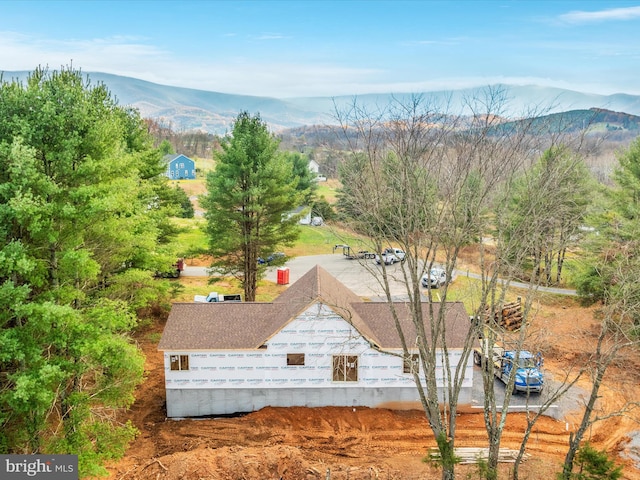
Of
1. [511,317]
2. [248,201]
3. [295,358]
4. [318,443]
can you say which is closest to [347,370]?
[295,358]

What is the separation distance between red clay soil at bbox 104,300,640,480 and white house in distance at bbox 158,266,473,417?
554 mm

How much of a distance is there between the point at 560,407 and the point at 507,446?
4136 millimetres

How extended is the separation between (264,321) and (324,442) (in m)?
5.13

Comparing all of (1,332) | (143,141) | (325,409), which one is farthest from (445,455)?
(143,141)

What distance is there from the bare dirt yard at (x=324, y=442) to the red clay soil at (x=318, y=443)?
0.03 meters

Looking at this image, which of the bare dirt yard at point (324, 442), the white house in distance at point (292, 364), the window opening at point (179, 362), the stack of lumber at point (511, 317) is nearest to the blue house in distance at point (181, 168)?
the stack of lumber at point (511, 317)

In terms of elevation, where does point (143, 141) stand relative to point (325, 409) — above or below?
above

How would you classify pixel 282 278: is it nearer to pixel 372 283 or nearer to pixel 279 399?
pixel 372 283

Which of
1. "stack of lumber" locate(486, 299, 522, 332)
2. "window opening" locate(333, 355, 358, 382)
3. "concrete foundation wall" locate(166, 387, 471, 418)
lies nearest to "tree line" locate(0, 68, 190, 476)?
"concrete foundation wall" locate(166, 387, 471, 418)

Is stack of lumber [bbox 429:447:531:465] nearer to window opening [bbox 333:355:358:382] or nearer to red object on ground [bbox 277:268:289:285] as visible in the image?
window opening [bbox 333:355:358:382]

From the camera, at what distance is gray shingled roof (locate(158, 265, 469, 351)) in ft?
59.5

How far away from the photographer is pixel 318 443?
1662cm

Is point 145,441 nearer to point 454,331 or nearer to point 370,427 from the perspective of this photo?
point 370,427

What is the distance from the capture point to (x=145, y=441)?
1672cm
